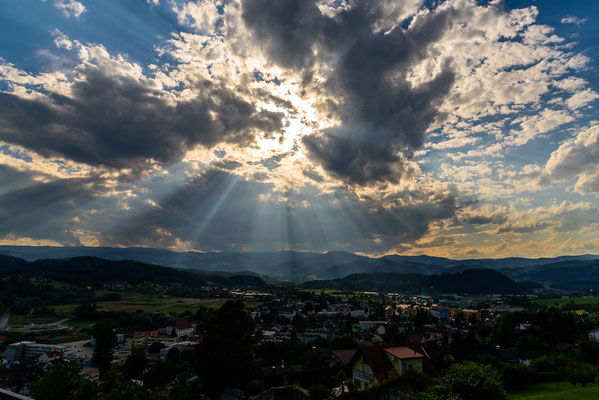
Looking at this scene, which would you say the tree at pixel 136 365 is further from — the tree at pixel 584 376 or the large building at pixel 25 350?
the tree at pixel 584 376

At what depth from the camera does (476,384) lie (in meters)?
9.48

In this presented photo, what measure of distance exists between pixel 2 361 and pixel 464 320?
347ft

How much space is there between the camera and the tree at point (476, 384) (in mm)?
9383

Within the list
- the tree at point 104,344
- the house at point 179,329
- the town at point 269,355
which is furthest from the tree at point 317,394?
the house at point 179,329

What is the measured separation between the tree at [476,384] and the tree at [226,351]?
15.8 m

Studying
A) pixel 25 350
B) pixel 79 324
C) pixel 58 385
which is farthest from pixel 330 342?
pixel 79 324

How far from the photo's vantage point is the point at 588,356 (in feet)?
79.6

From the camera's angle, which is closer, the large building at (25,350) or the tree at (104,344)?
the tree at (104,344)

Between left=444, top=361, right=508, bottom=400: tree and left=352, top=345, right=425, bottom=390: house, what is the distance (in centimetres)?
1484

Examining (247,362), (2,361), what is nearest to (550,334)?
(247,362)

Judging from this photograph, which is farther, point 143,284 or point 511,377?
point 143,284

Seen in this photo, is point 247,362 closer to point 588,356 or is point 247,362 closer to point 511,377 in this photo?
point 511,377

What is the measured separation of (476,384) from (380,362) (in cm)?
1678

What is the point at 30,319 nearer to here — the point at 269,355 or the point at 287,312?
the point at 287,312
